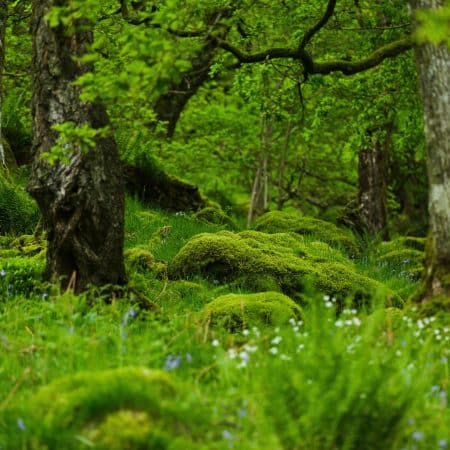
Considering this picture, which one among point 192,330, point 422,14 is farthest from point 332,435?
point 192,330

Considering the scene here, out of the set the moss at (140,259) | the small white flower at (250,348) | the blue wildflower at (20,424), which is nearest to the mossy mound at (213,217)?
the moss at (140,259)

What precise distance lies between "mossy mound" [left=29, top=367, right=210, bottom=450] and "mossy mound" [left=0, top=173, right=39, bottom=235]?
7.09 meters

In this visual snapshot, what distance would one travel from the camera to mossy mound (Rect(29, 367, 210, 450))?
3236 millimetres

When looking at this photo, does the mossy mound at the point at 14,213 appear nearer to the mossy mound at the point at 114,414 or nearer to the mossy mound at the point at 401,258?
the mossy mound at the point at 401,258

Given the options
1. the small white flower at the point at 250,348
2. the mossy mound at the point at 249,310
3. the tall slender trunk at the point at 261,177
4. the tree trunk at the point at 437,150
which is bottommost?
the tall slender trunk at the point at 261,177

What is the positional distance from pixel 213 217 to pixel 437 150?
27.8 feet

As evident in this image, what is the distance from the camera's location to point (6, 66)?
709 inches

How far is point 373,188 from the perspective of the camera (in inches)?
683

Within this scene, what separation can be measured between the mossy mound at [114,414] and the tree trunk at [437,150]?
2.99 meters

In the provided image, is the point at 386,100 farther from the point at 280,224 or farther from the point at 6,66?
the point at 6,66

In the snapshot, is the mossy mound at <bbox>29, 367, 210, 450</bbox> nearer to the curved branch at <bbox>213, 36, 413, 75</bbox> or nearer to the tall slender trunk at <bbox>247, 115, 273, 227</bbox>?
the curved branch at <bbox>213, 36, 413, 75</bbox>

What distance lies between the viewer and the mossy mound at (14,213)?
1038 centimetres

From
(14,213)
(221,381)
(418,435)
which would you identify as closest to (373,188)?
(14,213)

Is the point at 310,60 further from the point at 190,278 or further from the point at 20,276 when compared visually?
the point at 20,276
